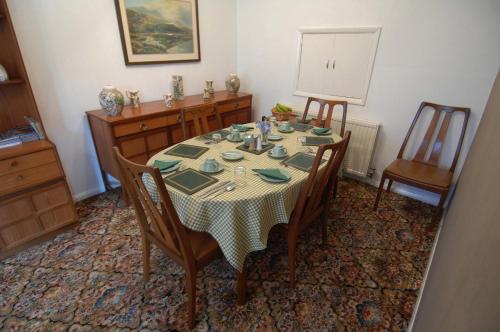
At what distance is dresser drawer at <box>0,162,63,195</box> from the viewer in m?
1.72

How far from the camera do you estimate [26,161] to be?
1777mm

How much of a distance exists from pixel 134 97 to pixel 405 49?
253 cm

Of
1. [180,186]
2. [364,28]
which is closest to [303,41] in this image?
[364,28]

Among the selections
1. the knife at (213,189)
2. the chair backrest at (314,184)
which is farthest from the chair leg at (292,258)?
the knife at (213,189)

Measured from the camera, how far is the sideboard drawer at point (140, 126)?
221 centimetres

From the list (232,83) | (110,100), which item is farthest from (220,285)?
(232,83)

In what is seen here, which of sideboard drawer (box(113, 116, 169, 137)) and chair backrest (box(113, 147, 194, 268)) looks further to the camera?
sideboard drawer (box(113, 116, 169, 137))

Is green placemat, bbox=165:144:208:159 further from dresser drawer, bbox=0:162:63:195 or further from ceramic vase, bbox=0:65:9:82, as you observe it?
ceramic vase, bbox=0:65:9:82

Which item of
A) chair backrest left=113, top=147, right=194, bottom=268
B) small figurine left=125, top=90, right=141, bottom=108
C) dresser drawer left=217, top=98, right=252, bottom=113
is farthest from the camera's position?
dresser drawer left=217, top=98, right=252, bottom=113

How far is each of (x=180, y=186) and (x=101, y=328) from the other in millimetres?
893

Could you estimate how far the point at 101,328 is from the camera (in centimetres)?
142

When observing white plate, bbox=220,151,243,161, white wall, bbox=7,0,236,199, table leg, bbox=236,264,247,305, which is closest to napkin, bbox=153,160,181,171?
white plate, bbox=220,151,243,161

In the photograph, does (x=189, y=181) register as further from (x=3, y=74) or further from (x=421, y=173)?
(x=421, y=173)

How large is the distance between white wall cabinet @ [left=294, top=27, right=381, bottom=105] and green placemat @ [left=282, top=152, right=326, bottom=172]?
1345 mm
